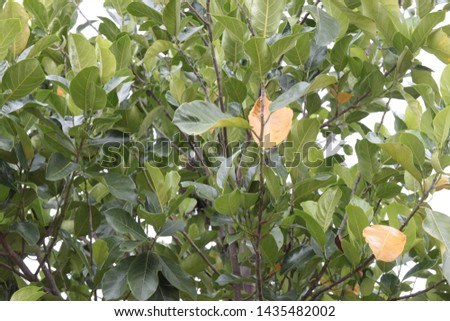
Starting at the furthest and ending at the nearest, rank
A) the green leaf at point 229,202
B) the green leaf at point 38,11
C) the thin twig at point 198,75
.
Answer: the green leaf at point 38,11, the thin twig at point 198,75, the green leaf at point 229,202

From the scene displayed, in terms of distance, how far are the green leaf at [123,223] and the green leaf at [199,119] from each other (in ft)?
0.99

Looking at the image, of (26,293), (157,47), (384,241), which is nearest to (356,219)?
(384,241)

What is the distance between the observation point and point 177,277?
1.30m

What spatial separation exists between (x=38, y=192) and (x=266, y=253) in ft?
1.53

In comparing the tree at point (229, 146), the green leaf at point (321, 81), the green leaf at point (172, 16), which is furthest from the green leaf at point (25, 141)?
the green leaf at point (321, 81)

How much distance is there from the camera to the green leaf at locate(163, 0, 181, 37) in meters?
1.26

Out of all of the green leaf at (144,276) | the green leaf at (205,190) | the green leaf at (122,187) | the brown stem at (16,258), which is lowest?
the brown stem at (16,258)

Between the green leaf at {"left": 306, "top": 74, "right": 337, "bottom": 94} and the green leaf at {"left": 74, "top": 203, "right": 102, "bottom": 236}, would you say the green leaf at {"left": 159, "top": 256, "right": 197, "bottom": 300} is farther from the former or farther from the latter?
the green leaf at {"left": 306, "top": 74, "right": 337, "bottom": 94}

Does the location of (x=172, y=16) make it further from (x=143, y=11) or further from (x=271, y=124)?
(x=271, y=124)

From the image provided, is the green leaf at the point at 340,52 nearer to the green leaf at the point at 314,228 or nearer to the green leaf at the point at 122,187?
the green leaf at the point at 314,228

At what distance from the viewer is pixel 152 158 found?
4.62 ft

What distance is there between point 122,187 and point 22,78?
0.27 meters

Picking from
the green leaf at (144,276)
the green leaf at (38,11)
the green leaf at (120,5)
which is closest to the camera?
the green leaf at (144,276)

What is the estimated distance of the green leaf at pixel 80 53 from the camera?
1201 millimetres
